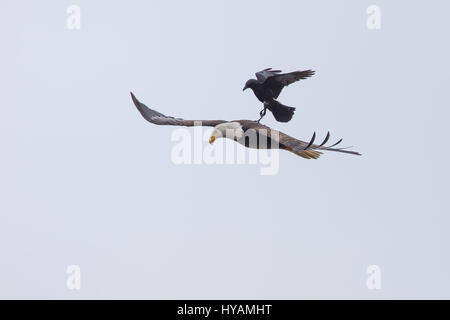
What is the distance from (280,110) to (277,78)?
2.12 feet

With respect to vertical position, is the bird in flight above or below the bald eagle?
above

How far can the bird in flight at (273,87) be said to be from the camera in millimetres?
18766

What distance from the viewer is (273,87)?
62.2ft

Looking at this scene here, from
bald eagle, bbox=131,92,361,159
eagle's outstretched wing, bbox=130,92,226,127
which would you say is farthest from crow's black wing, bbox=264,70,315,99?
eagle's outstretched wing, bbox=130,92,226,127

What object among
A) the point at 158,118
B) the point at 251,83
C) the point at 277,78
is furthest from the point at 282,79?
the point at 158,118

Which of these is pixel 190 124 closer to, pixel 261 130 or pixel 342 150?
pixel 261 130

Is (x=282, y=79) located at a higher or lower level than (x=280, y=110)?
higher

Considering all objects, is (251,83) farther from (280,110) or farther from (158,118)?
(158,118)

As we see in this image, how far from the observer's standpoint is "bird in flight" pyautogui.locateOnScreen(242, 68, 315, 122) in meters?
18.8

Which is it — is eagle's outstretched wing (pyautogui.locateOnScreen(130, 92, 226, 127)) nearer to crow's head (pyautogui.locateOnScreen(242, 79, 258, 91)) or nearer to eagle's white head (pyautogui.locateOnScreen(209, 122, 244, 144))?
eagle's white head (pyautogui.locateOnScreen(209, 122, 244, 144))

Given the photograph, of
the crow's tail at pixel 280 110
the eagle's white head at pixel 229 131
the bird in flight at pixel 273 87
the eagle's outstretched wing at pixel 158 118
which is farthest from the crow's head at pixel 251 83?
the eagle's outstretched wing at pixel 158 118
